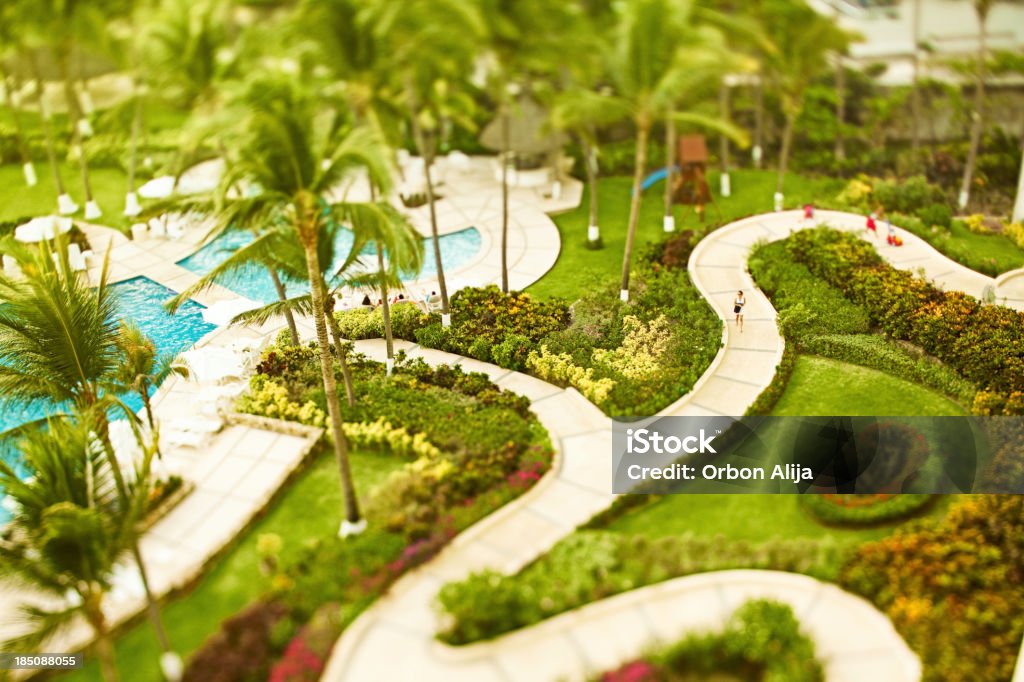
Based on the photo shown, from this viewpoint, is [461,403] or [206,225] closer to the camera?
[461,403]

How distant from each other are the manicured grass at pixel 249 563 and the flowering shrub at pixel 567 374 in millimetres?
5194

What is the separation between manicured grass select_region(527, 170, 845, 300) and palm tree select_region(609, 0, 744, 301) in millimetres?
8065

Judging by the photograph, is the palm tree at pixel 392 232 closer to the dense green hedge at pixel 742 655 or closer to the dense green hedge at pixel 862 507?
the dense green hedge at pixel 742 655

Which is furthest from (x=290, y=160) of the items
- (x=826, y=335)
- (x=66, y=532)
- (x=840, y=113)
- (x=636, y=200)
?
(x=840, y=113)

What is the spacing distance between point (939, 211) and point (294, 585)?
2835cm

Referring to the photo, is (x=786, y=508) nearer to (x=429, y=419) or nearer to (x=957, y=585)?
(x=957, y=585)

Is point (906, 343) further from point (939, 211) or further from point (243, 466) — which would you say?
point (243, 466)

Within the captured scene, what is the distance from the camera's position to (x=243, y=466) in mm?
20547

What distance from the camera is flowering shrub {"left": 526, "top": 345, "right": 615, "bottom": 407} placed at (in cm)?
2256

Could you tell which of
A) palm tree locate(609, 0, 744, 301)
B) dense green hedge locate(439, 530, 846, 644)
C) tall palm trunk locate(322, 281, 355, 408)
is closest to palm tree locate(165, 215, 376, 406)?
tall palm trunk locate(322, 281, 355, 408)

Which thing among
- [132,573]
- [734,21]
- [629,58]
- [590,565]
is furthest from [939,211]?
[132,573]

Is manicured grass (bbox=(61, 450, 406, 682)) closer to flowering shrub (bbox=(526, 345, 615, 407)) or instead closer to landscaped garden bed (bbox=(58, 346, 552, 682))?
landscaped garden bed (bbox=(58, 346, 552, 682))

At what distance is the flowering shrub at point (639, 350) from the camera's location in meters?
23.4

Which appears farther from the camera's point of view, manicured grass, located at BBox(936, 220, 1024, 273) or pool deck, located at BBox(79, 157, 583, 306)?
pool deck, located at BBox(79, 157, 583, 306)
